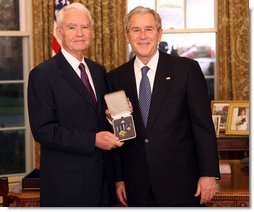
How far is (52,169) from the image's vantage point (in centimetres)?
209

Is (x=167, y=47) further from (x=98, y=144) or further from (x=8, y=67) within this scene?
(x=98, y=144)

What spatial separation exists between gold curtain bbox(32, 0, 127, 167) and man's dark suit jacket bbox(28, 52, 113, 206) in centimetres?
320

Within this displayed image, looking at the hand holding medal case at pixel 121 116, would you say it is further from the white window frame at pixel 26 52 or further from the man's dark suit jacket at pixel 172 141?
the white window frame at pixel 26 52

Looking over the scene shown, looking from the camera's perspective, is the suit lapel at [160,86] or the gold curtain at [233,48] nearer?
the suit lapel at [160,86]

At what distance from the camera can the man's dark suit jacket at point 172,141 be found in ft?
7.12

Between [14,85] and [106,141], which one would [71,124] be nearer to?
[106,141]

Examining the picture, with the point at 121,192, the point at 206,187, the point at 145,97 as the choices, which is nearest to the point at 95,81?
the point at 145,97

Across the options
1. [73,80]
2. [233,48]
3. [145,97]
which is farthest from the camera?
[233,48]

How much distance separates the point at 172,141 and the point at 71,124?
1.62 ft

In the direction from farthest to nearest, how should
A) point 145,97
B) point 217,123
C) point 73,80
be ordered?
point 217,123 < point 145,97 < point 73,80

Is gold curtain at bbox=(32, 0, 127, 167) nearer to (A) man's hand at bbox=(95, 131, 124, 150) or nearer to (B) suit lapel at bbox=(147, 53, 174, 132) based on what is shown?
(B) suit lapel at bbox=(147, 53, 174, 132)

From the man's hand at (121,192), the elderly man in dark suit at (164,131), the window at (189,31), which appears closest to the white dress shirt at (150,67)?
the elderly man in dark suit at (164,131)

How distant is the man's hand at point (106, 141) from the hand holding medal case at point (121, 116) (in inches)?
1.3

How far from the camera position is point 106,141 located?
6.59ft
